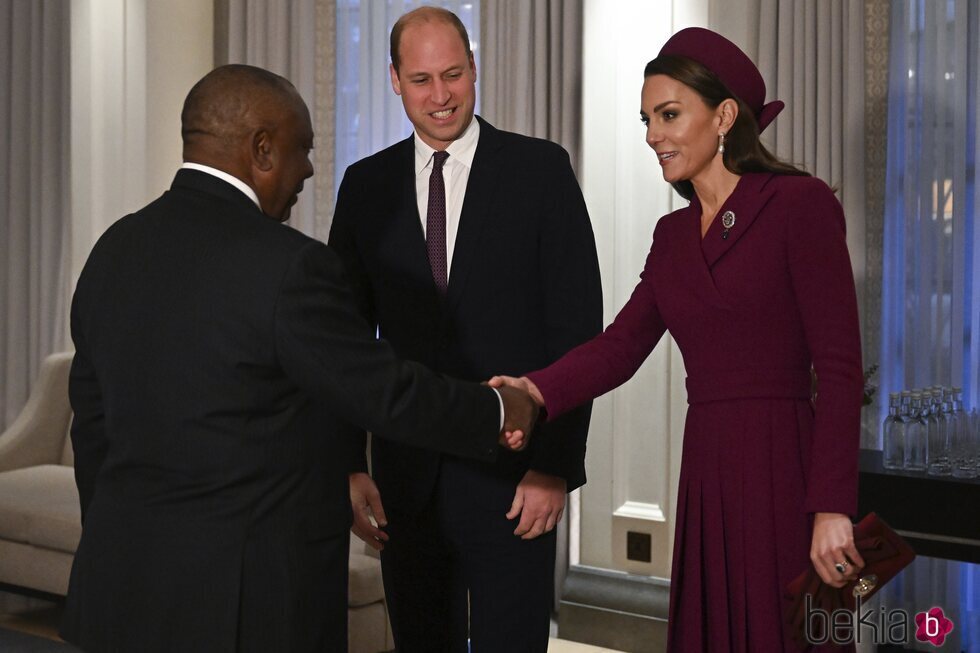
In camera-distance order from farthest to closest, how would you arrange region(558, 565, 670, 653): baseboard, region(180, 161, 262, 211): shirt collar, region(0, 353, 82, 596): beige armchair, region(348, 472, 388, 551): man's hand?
region(0, 353, 82, 596): beige armchair
region(558, 565, 670, 653): baseboard
region(348, 472, 388, 551): man's hand
region(180, 161, 262, 211): shirt collar

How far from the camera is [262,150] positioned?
1.80m

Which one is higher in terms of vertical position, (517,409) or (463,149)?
(463,149)

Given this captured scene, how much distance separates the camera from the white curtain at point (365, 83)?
5.26 meters

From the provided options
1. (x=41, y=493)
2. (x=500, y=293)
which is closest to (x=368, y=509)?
(x=500, y=293)

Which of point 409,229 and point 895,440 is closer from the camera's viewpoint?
point 409,229

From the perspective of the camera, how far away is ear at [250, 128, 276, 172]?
1.79 m

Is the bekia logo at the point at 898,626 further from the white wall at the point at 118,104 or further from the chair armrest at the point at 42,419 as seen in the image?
the white wall at the point at 118,104

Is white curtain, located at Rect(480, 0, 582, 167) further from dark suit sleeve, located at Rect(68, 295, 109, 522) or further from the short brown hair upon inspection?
dark suit sleeve, located at Rect(68, 295, 109, 522)

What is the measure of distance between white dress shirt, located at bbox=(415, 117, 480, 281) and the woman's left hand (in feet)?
3.18

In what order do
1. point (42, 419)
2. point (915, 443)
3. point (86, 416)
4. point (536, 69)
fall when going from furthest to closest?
1. point (42, 419)
2. point (536, 69)
3. point (915, 443)
4. point (86, 416)

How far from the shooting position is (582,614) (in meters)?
4.38

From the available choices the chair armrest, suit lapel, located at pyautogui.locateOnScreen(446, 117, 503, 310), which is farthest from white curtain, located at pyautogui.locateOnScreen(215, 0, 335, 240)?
suit lapel, located at pyautogui.locateOnScreen(446, 117, 503, 310)

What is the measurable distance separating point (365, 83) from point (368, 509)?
3413mm

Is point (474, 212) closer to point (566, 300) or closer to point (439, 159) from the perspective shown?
point (439, 159)
